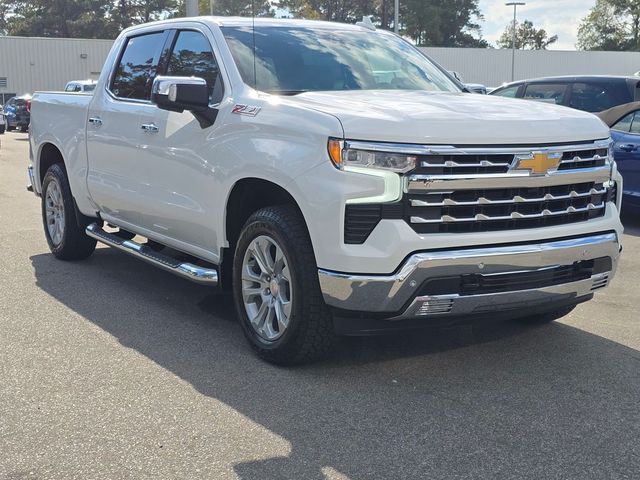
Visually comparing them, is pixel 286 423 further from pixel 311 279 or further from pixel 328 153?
pixel 328 153

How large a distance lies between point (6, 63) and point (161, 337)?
43.7 meters

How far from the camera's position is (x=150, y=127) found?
17.8 ft

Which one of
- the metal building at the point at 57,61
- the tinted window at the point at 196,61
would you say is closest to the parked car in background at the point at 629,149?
the tinted window at the point at 196,61

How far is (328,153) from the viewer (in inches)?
152

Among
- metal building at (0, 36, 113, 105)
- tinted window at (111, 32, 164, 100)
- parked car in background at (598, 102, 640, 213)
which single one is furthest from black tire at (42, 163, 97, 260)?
metal building at (0, 36, 113, 105)

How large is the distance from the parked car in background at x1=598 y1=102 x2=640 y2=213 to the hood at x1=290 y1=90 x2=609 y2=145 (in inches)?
190

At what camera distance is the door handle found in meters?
5.37

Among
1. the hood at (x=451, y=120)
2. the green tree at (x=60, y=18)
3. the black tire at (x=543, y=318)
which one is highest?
the green tree at (x=60, y=18)

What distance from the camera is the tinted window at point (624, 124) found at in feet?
29.9

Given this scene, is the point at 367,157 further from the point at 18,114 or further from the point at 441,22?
the point at 441,22

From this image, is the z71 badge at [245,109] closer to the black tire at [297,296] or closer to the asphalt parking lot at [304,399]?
the black tire at [297,296]

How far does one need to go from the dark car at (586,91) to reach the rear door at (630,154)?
0.60 m

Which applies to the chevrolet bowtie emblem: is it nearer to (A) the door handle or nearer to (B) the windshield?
(B) the windshield

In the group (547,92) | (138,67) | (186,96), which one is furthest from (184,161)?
(547,92)
